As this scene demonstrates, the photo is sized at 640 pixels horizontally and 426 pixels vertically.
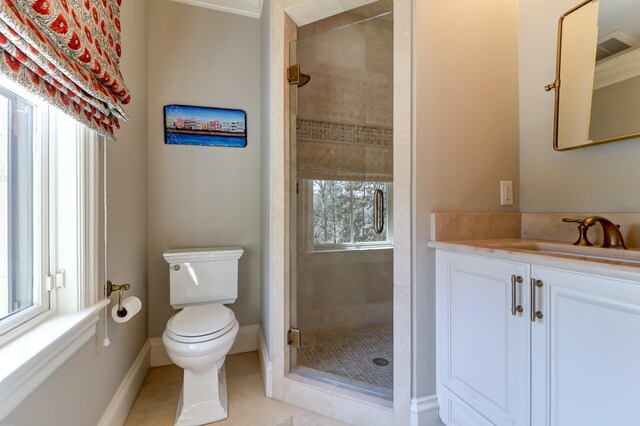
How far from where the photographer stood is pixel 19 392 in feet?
2.38

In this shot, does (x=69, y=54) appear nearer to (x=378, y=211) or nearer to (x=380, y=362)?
(x=378, y=211)

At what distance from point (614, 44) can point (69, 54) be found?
1.98 metres

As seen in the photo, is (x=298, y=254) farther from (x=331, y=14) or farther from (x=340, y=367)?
(x=331, y=14)

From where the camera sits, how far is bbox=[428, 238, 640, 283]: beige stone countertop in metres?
0.73

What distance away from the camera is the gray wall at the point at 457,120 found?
1.29 m

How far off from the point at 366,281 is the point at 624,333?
150cm

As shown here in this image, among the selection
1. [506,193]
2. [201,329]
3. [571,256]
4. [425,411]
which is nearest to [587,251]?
[571,256]

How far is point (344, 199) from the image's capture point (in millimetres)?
2143

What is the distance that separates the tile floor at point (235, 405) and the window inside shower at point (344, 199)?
216 millimetres

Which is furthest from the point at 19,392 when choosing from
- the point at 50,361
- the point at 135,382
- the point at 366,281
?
the point at 366,281

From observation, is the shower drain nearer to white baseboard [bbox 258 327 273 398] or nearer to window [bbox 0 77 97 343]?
white baseboard [bbox 258 327 273 398]

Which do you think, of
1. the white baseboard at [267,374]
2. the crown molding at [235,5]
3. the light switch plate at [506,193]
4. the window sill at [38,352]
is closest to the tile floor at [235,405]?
the white baseboard at [267,374]

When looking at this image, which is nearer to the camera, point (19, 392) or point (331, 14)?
point (19, 392)

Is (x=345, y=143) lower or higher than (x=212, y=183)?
higher
